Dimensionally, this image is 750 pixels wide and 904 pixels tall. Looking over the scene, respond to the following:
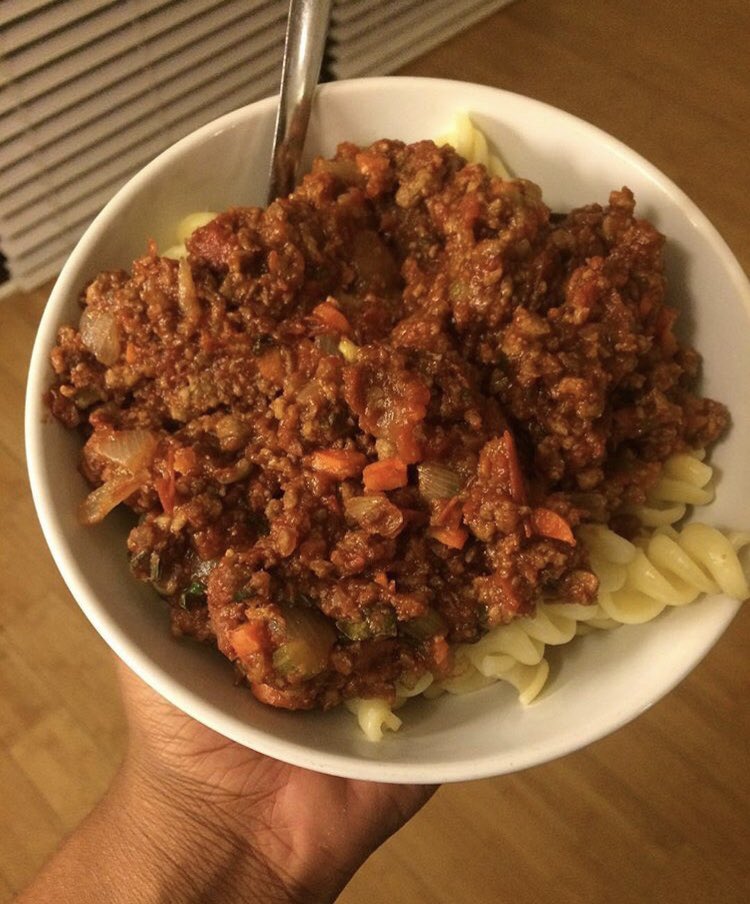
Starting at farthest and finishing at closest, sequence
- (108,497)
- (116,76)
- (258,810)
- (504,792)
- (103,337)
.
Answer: (116,76), (504,792), (258,810), (103,337), (108,497)

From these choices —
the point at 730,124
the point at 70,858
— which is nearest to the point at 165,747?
the point at 70,858

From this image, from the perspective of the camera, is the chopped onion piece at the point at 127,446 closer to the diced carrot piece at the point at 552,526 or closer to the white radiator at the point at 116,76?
the diced carrot piece at the point at 552,526

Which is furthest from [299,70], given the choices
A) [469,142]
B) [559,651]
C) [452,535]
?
[559,651]

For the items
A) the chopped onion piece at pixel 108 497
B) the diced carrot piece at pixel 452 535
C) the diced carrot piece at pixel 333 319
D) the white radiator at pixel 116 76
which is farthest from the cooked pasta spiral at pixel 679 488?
the white radiator at pixel 116 76

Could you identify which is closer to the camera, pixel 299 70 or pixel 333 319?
pixel 333 319

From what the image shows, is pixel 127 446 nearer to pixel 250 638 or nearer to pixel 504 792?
pixel 250 638

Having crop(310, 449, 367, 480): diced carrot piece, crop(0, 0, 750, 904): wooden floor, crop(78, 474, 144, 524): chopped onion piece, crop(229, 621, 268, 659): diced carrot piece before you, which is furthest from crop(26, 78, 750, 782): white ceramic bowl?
crop(0, 0, 750, 904): wooden floor

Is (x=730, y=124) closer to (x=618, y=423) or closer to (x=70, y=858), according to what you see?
(x=618, y=423)
